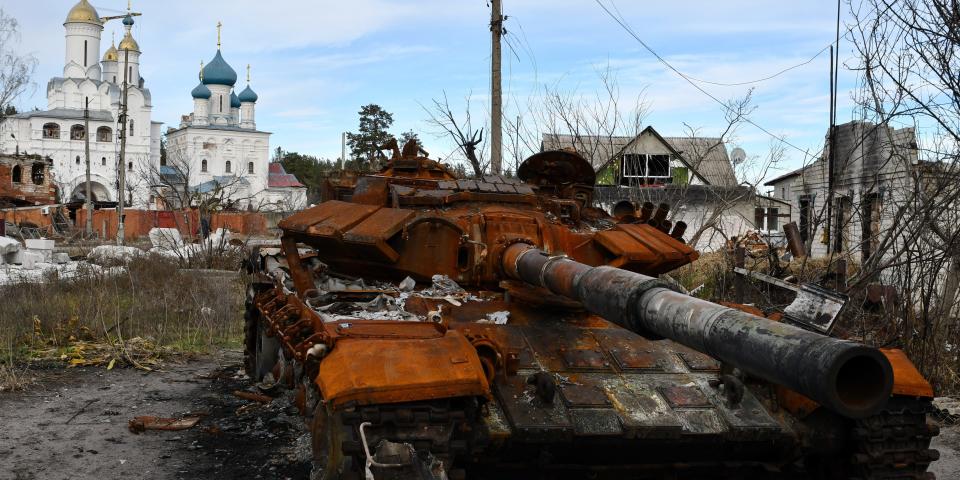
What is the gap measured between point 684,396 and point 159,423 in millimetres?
4785

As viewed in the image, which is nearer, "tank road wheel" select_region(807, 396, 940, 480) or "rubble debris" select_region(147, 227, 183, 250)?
"tank road wheel" select_region(807, 396, 940, 480)

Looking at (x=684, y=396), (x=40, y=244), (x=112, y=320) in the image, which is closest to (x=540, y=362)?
(x=684, y=396)

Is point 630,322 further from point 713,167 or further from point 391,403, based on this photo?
point 713,167

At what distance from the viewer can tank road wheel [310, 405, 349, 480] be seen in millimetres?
4938

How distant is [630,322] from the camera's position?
14.4 feet

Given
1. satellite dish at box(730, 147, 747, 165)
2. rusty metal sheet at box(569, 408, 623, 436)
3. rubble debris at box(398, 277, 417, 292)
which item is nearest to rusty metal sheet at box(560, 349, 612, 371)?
rusty metal sheet at box(569, 408, 623, 436)

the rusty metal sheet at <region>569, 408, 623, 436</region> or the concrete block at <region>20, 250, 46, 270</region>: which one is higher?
the rusty metal sheet at <region>569, 408, 623, 436</region>

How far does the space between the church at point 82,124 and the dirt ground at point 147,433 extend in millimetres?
56385

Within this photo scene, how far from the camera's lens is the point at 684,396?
229 inches

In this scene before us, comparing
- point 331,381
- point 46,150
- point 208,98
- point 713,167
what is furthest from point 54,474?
point 208,98

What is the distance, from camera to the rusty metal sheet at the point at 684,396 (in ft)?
18.8

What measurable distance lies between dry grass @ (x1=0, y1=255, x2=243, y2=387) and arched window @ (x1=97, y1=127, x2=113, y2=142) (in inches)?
2070

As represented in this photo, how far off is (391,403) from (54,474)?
10.9 ft

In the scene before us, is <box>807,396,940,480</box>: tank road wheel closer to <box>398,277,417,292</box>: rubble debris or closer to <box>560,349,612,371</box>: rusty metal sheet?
<box>560,349,612,371</box>: rusty metal sheet
